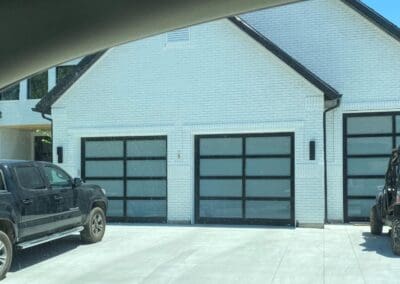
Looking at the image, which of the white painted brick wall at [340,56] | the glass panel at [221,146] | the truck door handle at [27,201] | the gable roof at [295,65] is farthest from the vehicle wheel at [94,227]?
the white painted brick wall at [340,56]

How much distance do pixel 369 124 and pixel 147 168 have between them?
610cm

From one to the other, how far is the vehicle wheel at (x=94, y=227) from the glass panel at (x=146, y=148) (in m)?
3.87

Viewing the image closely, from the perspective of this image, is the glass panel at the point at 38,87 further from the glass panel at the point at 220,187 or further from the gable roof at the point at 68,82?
the glass panel at the point at 220,187

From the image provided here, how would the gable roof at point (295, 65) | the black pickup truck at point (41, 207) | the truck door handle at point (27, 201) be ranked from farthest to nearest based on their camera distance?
the gable roof at point (295, 65), the truck door handle at point (27, 201), the black pickup truck at point (41, 207)

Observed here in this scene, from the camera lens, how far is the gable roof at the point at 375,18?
52.3 feet

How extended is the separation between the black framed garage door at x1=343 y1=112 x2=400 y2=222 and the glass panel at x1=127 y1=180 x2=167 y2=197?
488 cm

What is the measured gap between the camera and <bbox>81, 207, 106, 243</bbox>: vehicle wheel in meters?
12.6

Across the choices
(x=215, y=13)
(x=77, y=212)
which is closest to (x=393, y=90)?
(x=77, y=212)

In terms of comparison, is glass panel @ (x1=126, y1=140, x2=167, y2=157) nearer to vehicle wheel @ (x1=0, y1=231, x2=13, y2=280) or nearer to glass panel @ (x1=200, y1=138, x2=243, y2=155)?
glass panel @ (x1=200, y1=138, x2=243, y2=155)

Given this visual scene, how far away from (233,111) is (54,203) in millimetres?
6281

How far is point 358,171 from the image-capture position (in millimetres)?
16078

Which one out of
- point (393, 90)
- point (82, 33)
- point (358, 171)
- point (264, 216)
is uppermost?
point (393, 90)

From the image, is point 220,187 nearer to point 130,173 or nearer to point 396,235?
point 130,173

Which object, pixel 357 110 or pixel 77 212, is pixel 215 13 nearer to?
pixel 77 212
